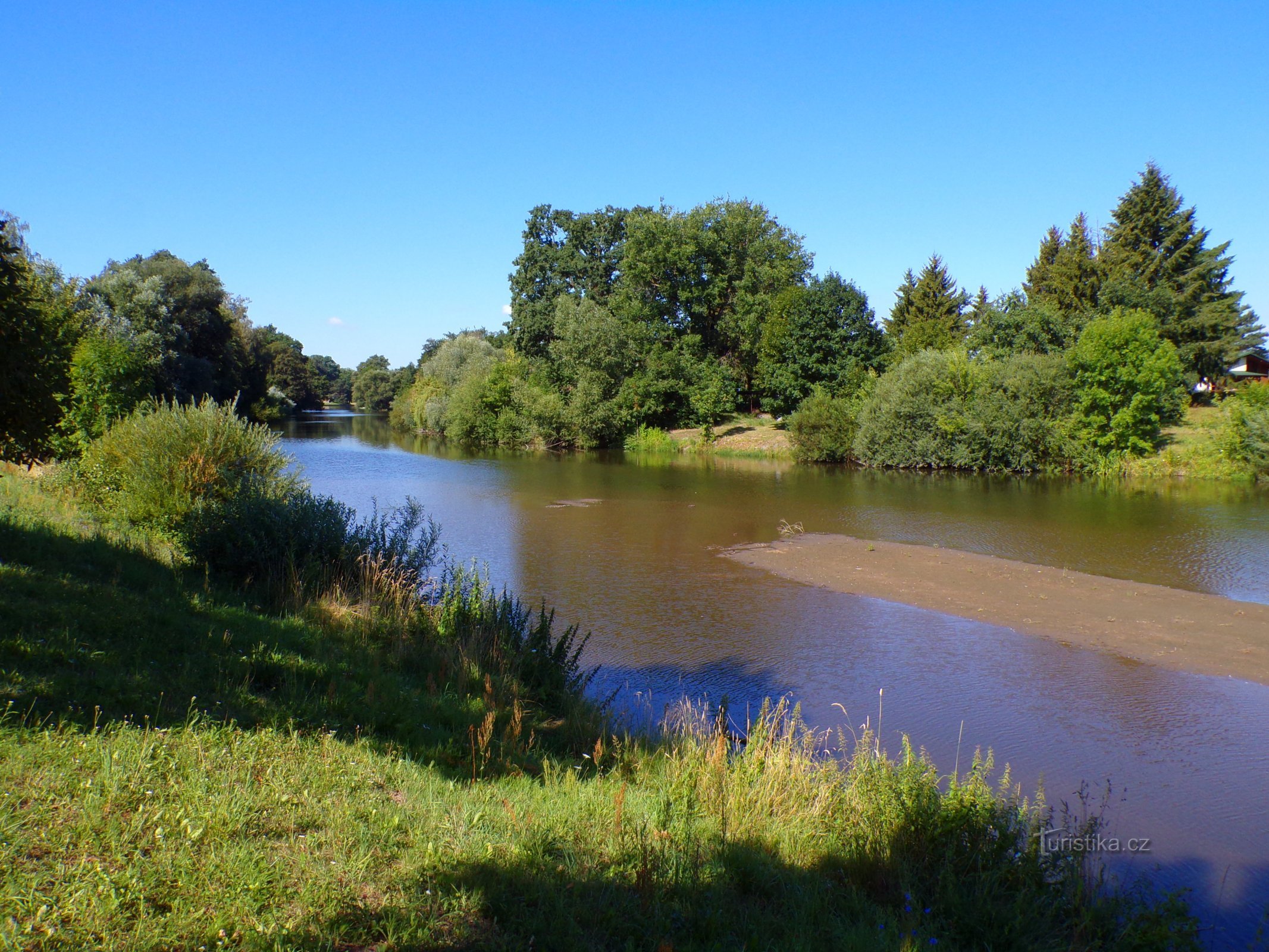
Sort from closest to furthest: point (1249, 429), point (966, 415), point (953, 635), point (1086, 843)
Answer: point (1086, 843) < point (953, 635) < point (1249, 429) < point (966, 415)

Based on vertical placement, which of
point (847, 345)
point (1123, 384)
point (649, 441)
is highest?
point (847, 345)

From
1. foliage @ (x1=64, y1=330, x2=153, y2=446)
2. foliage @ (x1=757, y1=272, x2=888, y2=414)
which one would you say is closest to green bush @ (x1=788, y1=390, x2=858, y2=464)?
foliage @ (x1=757, y1=272, x2=888, y2=414)

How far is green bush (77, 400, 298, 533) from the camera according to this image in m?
12.5

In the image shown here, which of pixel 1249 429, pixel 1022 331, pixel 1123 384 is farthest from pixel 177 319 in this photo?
pixel 1249 429

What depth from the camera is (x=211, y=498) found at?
1199cm

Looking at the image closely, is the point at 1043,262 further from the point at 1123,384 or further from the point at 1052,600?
the point at 1052,600

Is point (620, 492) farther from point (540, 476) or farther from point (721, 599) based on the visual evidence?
point (721, 599)

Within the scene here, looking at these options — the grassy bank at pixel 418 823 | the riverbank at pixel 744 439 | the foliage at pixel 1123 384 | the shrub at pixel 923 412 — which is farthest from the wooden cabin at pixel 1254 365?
the grassy bank at pixel 418 823

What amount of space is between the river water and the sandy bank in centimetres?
58

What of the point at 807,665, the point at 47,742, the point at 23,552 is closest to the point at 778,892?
the point at 47,742

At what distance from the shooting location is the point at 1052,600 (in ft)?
45.9

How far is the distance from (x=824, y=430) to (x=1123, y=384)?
13596 mm

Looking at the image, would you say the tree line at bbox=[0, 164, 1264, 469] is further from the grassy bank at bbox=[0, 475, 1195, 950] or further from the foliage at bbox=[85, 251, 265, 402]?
the grassy bank at bbox=[0, 475, 1195, 950]

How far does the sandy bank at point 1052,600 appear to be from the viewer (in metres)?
11.3
